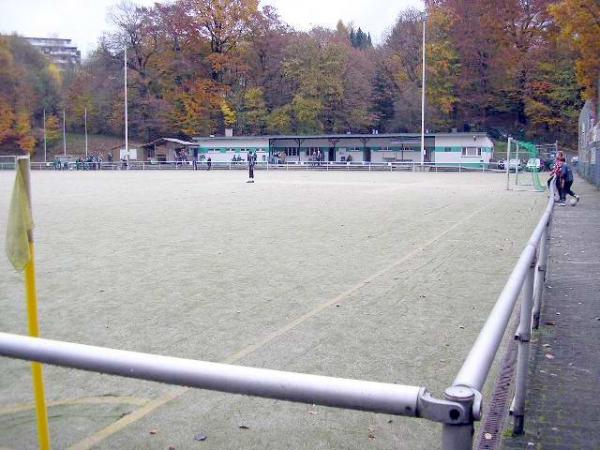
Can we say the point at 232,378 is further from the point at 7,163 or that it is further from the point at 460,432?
the point at 7,163

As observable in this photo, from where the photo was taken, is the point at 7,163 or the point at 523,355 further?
the point at 7,163

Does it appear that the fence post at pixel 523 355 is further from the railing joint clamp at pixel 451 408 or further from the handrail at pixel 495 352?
the railing joint clamp at pixel 451 408

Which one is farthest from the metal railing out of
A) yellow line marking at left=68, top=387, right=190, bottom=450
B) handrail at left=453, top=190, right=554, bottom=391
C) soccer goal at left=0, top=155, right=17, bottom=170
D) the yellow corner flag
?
handrail at left=453, top=190, right=554, bottom=391

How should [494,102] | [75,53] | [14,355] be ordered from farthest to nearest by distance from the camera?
1. [75,53]
2. [494,102]
3. [14,355]

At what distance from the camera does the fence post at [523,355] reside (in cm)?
434

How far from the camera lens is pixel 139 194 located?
29031 mm

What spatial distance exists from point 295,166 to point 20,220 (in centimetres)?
6308

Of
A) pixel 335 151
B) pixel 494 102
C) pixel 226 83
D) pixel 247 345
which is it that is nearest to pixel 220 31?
pixel 226 83

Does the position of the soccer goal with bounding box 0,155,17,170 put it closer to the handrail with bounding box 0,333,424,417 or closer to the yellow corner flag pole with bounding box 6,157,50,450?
the yellow corner flag pole with bounding box 6,157,50,450

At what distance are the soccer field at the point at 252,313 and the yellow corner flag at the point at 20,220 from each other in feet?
4.32

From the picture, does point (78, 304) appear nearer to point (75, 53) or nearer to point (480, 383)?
point (480, 383)

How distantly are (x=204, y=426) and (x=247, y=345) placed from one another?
180 centimetres

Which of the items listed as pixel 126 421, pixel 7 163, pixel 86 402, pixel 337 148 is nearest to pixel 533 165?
pixel 337 148

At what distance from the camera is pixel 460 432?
1.68 meters
